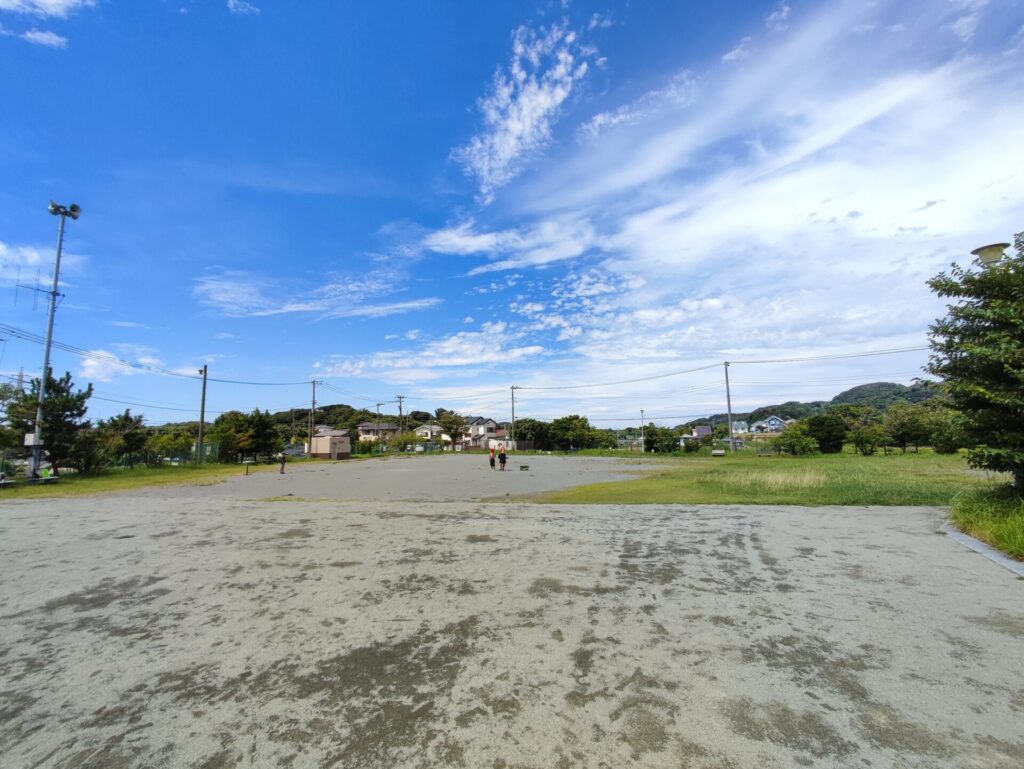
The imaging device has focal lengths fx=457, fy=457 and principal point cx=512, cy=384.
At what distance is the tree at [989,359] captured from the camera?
643 cm

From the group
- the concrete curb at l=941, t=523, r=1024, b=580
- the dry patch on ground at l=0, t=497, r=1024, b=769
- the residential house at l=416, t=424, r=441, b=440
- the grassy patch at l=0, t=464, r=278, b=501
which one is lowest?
the concrete curb at l=941, t=523, r=1024, b=580

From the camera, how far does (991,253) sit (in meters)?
7.17

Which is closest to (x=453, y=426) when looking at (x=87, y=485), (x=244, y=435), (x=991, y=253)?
(x=244, y=435)

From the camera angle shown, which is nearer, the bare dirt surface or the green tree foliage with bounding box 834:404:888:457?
the bare dirt surface

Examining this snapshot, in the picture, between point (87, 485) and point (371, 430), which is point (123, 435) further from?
point (371, 430)

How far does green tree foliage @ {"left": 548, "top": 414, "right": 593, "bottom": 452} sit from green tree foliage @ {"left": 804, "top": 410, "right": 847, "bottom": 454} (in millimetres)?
28482

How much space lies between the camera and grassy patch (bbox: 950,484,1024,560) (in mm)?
5414

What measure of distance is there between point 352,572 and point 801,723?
4259 millimetres

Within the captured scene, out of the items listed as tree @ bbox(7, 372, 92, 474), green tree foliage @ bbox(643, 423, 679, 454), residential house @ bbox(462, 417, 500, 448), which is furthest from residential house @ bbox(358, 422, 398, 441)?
tree @ bbox(7, 372, 92, 474)

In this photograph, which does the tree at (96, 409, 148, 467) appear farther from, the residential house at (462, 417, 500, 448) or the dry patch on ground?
the residential house at (462, 417, 500, 448)

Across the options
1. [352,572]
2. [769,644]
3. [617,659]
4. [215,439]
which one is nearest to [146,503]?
[352,572]

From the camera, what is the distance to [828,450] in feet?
124

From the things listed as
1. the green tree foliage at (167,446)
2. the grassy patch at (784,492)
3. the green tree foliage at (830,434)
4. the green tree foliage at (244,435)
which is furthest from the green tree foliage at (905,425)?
the green tree foliage at (167,446)

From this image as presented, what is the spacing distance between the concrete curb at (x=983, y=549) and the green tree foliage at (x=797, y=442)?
3172 cm
